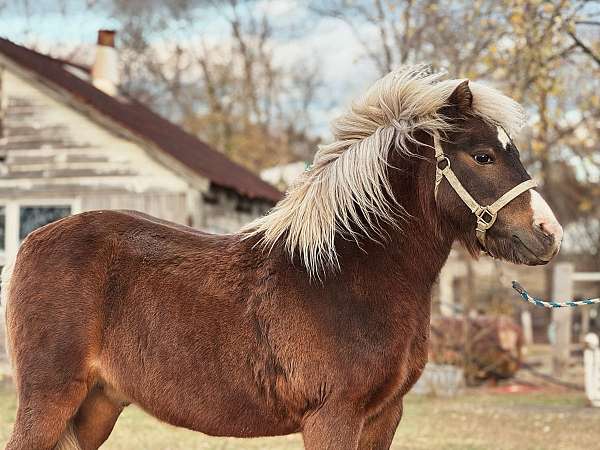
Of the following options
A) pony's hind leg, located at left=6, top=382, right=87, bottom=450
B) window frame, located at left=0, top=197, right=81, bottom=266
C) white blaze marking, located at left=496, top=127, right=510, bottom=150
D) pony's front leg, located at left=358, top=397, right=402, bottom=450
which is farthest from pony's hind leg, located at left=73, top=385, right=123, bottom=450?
window frame, located at left=0, top=197, right=81, bottom=266

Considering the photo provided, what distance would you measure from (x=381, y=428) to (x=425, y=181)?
1.18 m

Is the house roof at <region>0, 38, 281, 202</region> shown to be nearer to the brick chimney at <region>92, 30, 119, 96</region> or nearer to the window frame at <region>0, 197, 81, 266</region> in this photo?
the brick chimney at <region>92, 30, 119, 96</region>

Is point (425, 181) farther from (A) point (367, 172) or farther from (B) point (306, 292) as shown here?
(B) point (306, 292)

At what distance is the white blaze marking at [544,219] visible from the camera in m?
3.45

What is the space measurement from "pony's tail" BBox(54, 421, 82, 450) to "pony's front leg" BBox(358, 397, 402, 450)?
56.0 inches

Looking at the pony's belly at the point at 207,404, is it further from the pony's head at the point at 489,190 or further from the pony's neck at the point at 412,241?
the pony's head at the point at 489,190

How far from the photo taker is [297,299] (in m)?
3.66

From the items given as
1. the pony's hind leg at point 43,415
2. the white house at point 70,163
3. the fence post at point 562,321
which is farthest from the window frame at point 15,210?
the pony's hind leg at point 43,415

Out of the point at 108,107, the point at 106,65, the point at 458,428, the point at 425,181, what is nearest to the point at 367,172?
the point at 425,181

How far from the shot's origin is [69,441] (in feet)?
13.0

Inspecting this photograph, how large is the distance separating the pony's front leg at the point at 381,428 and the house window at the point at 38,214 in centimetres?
1063

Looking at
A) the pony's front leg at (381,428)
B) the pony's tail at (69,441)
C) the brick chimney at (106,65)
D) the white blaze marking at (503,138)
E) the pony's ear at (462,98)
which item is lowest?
the pony's tail at (69,441)

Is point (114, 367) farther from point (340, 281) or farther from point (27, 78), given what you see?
point (27, 78)

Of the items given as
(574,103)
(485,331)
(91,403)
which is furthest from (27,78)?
(574,103)
